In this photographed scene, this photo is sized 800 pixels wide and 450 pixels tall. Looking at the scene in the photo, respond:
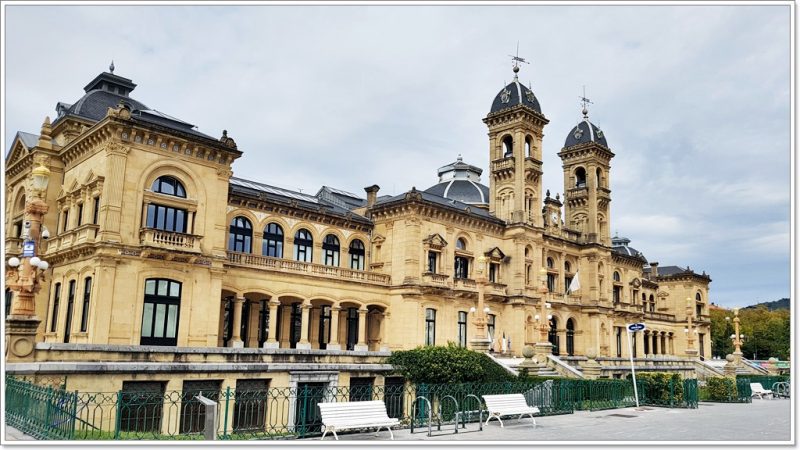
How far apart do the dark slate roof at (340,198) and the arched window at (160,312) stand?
20250 millimetres

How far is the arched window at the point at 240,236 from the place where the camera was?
1510 inches

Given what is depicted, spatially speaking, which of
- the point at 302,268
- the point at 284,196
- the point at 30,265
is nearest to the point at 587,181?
the point at 284,196

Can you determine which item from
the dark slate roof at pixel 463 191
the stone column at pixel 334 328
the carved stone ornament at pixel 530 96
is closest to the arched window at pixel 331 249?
the stone column at pixel 334 328

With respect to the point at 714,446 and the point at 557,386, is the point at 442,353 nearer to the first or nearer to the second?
the point at 557,386

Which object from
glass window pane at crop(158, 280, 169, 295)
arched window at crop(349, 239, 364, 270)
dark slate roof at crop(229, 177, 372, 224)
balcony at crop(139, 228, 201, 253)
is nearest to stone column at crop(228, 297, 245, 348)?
balcony at crop(139, 228, 201, 253)

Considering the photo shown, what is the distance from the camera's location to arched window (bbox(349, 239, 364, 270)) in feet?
147

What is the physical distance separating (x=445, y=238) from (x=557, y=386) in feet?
70.5

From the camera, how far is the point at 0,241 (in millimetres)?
18672

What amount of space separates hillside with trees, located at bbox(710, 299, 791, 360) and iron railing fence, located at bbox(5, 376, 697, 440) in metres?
68.1

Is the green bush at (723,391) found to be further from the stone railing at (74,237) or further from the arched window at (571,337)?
the stone railing at (74,237)

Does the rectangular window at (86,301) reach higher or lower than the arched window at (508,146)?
lower

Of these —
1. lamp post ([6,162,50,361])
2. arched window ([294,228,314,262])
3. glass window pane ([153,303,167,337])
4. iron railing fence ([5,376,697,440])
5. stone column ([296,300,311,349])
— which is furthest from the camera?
arched window ([294,228,314,262])

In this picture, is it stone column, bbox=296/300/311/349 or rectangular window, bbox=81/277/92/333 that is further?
stone column, bbox=296/300/311/349

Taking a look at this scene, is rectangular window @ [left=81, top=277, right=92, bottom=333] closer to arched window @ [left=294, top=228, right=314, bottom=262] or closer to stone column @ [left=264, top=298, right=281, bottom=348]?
stone column @ [left=264, top=298, right=281, bottom=348]
